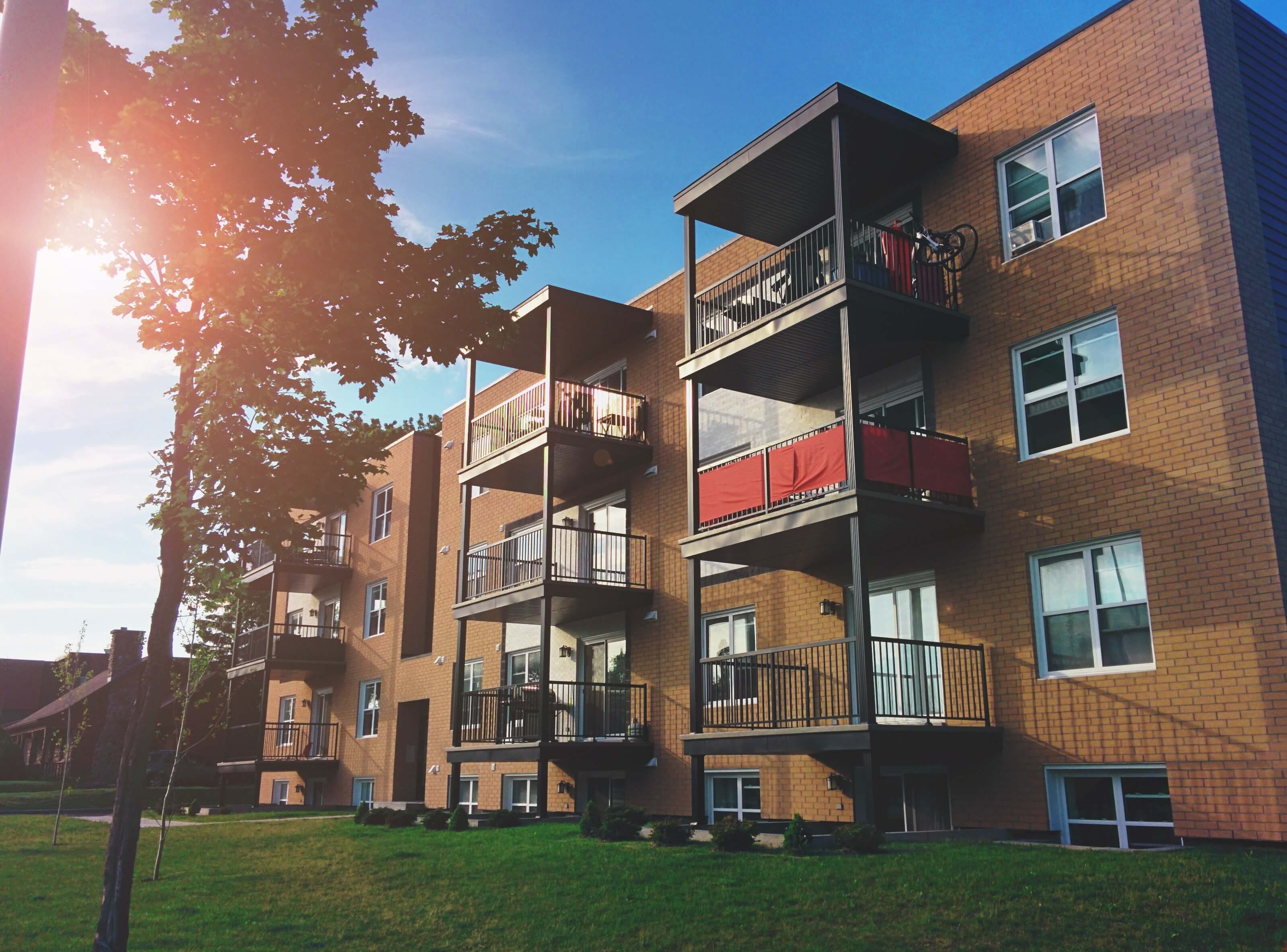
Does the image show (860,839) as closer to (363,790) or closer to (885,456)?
(885,456)

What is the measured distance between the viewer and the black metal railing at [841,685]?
13906 mm

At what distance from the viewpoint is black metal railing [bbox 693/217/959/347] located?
1523 centimetres

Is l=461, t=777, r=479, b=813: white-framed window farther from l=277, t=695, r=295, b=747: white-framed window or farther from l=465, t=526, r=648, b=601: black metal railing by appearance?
Answer: l=277, t=695, r=295, b=747: white-framed window

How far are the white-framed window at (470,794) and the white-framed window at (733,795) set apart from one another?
9131 mm

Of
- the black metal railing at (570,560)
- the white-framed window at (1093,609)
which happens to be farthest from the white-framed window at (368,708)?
the white-framed window at (1093,609)

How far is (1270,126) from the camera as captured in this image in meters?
13.4

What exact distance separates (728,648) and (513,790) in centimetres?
834

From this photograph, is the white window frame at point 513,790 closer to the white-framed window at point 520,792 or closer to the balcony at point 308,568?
the white-framed window at point 520,792

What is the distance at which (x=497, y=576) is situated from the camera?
946 inches

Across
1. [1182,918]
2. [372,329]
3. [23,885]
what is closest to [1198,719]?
[1182,918]

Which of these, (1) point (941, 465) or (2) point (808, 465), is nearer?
(1) point (941, 465)

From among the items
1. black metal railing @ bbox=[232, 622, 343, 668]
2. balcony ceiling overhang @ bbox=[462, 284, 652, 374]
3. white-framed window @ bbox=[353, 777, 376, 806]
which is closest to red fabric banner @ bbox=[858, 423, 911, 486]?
balcony ceiling overhang @ bbox=[462, 284, 652, 374]

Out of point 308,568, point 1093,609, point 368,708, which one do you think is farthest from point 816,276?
point 308,568

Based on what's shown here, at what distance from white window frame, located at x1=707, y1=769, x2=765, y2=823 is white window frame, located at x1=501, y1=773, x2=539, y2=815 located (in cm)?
596
